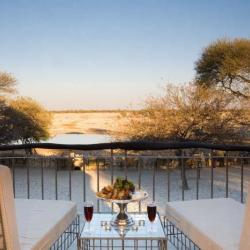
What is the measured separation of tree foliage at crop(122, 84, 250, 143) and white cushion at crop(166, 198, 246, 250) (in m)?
9.88

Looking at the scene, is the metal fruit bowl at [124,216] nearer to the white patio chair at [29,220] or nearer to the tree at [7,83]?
the white patio chair at [29,220]

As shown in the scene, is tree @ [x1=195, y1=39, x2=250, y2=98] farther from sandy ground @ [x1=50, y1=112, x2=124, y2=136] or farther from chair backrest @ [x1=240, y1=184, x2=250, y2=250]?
chair backrest @ [x1=240, y1=184, x2=250, y2=250]

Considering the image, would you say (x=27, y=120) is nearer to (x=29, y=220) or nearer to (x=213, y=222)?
(x=29, y=220)

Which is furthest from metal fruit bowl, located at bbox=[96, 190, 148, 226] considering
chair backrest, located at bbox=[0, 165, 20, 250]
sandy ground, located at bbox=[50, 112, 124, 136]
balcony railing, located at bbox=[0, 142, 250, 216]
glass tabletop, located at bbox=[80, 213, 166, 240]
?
sandy ground, located at bbox=[50, 112, 124, 136]

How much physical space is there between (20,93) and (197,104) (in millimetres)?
6256

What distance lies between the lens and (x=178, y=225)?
2.33 meters

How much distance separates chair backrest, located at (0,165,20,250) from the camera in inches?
60.6

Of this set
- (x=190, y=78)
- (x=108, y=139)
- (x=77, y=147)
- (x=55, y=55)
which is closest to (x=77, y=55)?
(x=55, y=55)

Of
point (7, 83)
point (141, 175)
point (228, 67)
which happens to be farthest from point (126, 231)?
point (7, 83)

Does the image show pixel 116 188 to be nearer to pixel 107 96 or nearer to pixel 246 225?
pixel 246 225

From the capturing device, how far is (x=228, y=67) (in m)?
13.5

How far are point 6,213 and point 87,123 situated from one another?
11.5 m

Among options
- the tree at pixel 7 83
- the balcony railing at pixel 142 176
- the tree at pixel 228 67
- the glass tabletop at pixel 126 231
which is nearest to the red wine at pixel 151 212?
the glass tabletop at pixel 126 231

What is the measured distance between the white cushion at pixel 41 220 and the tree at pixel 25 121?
1124 cm
